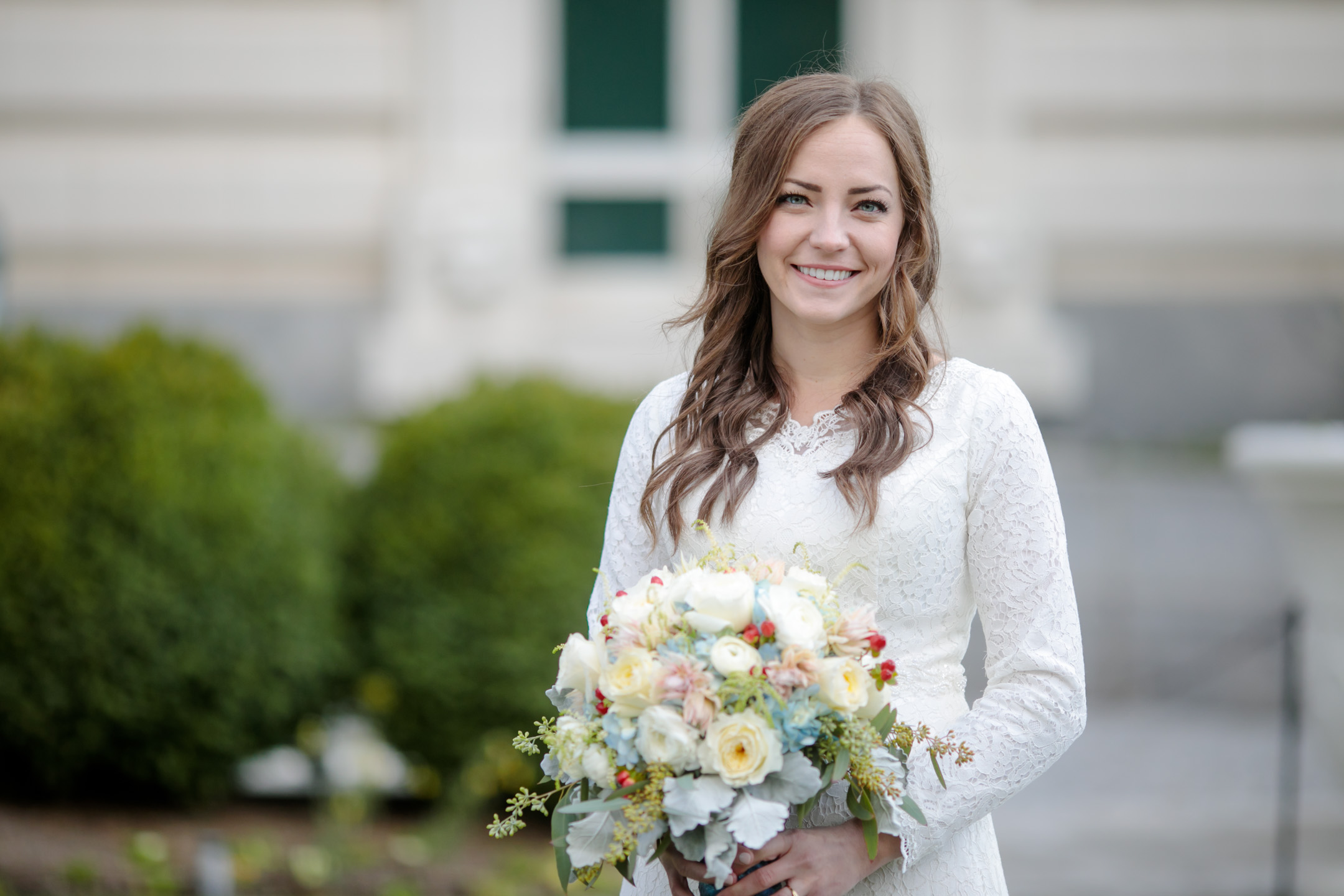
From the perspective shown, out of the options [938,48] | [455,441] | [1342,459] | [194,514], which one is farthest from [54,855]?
[938,48]

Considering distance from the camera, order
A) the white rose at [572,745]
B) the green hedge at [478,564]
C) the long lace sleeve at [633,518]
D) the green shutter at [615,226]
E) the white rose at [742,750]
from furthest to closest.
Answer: the green shutter at [615,226], the green hedge at [478,564], the long lace sleeve at [633,518], the white rose at [572,745], the white rose at [742,750]

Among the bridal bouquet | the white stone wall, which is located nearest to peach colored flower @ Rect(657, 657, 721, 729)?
the bridal bouquet

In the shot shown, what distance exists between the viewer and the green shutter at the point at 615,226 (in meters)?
7.89

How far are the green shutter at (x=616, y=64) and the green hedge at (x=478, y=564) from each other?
308 centimetres

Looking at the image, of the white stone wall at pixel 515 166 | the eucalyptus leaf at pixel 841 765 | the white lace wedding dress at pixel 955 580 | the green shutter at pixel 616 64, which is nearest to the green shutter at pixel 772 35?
the white stone wall at pixel 515 166

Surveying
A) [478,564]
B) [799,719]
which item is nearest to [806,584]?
[799,719]

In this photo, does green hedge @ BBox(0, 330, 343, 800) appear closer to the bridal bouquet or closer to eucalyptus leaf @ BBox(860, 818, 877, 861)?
the bridal bouquet

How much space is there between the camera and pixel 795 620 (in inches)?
75.4

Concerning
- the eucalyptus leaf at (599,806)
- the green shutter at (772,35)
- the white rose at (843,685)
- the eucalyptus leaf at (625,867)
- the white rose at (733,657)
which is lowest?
the eucalyptus leaf at (625,867)

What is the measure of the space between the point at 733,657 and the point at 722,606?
77 millimetres

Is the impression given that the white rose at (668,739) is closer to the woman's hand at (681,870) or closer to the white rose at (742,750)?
the white rose at (742,750)

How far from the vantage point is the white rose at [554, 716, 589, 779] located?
1972 millimetres

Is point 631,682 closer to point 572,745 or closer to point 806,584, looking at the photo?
point 572,745

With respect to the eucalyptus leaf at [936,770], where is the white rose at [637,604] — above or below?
above
